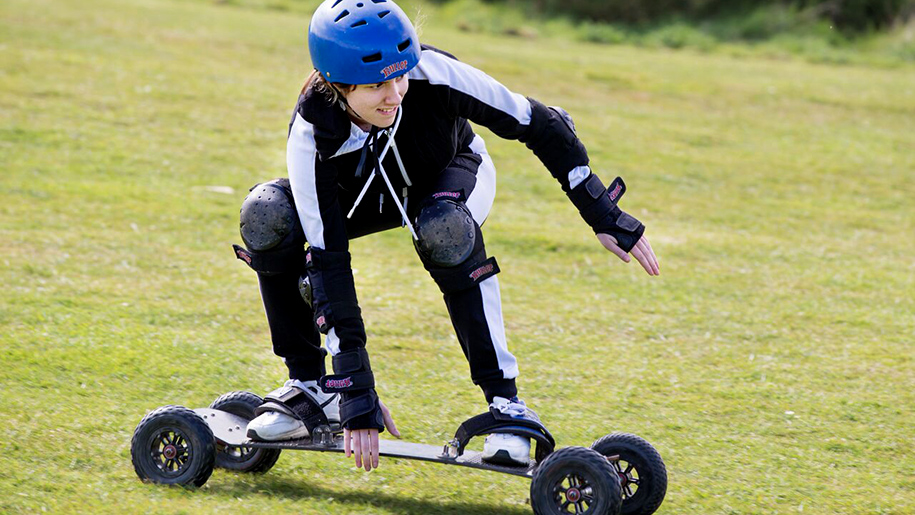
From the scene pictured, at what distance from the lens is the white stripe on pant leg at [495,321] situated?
416 cm

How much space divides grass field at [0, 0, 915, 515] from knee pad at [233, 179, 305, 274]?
0.89 m

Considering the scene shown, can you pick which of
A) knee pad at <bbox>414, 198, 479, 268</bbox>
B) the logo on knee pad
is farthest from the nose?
the logo on knee pad

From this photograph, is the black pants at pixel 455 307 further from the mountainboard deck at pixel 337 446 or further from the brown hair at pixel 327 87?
the brown hair at pixel 327 87

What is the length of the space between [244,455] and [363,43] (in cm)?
174

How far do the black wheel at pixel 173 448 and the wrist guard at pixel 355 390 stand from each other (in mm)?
576

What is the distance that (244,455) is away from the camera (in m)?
4.57

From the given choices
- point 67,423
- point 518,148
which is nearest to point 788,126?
point 518,148

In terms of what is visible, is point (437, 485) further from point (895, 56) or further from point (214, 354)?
point (895, 56)

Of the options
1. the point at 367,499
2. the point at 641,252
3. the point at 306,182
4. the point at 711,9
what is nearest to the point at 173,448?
the point at 367,499

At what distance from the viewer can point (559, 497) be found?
3914mm

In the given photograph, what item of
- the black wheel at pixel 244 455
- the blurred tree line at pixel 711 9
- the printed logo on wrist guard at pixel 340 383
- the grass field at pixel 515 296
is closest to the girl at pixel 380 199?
the printed logo on wrist guard at pixel 340 383

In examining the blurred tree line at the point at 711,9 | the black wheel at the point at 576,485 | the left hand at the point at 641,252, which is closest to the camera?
the black wheel at the point at 576,485

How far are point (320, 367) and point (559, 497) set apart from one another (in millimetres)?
1262

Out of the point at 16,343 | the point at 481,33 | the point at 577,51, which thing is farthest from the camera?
the point at 481,33
